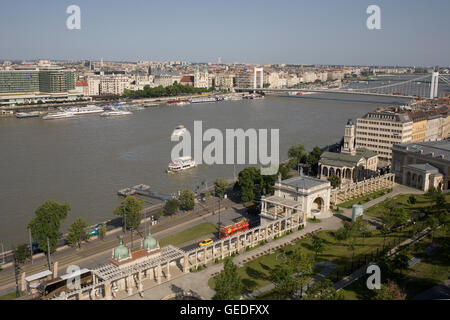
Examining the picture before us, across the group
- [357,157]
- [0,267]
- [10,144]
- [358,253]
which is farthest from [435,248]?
[10,144]

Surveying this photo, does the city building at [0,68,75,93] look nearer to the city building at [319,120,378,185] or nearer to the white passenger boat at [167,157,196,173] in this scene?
the white passenger boat at [167,157,196,173]

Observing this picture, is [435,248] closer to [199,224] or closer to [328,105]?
[199,224]

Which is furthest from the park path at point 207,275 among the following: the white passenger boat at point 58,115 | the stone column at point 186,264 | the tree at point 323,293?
the white passenger boat at point 58,115

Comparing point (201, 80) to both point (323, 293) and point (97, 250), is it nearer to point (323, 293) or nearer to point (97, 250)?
point (97, 250)

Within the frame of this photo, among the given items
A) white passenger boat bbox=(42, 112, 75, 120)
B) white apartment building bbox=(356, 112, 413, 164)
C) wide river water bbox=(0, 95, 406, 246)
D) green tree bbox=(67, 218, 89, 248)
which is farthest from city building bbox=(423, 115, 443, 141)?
white passenger boat bbox=(42, 112, 75, 120)

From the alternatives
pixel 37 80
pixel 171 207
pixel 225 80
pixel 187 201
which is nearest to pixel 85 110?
pixel 37 80
